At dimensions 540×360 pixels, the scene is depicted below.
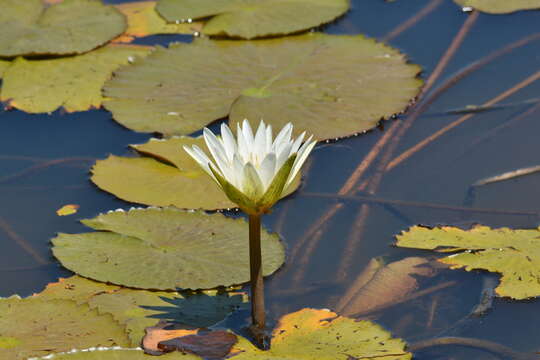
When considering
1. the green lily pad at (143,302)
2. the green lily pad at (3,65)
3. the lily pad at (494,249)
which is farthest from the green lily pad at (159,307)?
the green lily pad at (3,65)

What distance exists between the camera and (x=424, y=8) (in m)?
4.79

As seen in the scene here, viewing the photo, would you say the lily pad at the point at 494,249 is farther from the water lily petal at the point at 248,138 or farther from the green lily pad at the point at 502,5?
the green lily pad at the point at 502,5

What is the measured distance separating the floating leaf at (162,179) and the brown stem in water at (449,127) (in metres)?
0.48

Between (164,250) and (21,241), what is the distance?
68 cm

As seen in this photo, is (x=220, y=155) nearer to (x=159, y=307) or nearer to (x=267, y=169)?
(x=267, y=169)

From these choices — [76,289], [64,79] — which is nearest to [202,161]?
[76,289]

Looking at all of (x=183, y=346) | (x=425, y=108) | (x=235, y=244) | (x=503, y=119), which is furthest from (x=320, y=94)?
(x=183, y=346)

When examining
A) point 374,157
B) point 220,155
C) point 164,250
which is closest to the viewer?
point 220,155

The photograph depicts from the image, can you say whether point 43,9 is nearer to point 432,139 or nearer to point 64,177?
point 64,177

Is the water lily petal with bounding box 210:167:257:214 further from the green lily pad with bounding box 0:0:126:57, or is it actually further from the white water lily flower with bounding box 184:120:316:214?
the green lily pad with bounding box 0:0:126:57

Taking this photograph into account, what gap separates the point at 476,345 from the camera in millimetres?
2533

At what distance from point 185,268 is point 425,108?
1625 millimetres

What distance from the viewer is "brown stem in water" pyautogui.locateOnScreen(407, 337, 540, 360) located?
97.6 inches

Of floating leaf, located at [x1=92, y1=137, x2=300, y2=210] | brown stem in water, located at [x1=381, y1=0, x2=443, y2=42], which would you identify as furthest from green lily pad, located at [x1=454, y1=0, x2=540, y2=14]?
floating leaf, located at [x1=92, y1=137, x2=300, y2=210]
